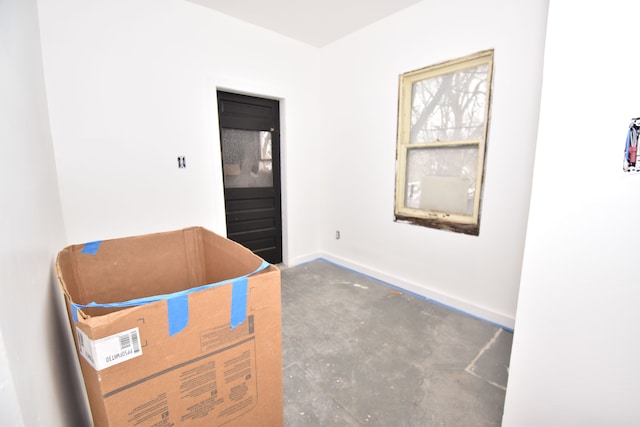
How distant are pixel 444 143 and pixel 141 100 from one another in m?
2.65

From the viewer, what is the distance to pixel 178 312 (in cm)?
63

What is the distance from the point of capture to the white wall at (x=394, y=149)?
6.61ft

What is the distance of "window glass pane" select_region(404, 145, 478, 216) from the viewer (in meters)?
2.37

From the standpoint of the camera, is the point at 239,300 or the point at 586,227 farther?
the point at 586,227

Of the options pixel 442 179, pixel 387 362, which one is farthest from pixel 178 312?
pixel 442 179

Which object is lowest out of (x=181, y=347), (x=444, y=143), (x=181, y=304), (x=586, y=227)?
(x=181, y=347)

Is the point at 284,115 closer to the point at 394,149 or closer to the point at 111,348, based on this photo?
the point at 394,149

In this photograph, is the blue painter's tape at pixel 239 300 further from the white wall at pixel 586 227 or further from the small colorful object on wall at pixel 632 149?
the small colorful object on wall at pixel 632 149

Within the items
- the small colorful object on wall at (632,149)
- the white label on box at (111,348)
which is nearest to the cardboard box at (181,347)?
the white label on box at (111,348)

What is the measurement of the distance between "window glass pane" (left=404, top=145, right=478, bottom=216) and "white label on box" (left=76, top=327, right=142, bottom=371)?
252 centimetres

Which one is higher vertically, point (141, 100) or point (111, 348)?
point (141, 100)

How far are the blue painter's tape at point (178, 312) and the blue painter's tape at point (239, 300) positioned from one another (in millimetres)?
109

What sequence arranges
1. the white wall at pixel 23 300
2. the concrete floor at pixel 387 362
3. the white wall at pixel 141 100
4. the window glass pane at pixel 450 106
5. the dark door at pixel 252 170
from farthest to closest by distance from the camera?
the dark door at pixel 252 170, the window glass pane at pixel 450 106, the white wall at pixel 141 100, the concrete floor at pixel 387 362, the white wall at pixel 23 300

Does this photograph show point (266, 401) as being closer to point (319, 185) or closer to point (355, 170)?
point (355, 170)
